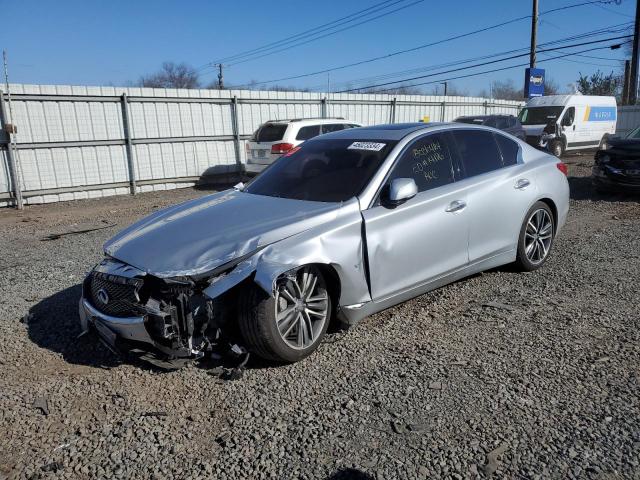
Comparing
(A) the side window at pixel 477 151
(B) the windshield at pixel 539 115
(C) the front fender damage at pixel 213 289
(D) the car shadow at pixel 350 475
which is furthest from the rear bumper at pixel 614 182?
(B) the windshield at pixel 539 115

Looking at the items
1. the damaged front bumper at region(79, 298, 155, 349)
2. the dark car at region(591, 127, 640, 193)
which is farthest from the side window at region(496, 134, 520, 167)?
the dark car at region(591, 127, 640, 193)

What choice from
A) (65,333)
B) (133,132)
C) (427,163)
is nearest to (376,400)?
(427,163)

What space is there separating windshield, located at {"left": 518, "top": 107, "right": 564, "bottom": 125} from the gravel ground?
1691 cm

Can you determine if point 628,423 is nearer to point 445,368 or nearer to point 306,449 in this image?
point 445,368

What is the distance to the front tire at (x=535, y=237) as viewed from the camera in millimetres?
5195

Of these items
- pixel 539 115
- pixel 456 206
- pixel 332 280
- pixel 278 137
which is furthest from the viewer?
pixel 539 115

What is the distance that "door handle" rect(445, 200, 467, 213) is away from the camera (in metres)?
4.35

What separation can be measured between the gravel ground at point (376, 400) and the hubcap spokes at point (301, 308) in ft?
0.68

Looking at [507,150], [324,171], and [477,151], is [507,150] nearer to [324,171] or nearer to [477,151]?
[477,151]

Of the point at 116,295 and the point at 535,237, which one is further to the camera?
the point at 535,237

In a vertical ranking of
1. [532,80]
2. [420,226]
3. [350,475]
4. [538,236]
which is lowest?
[350,475]

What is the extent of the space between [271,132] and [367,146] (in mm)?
9210

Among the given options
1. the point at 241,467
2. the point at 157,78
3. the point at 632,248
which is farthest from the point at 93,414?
the point at 157,78

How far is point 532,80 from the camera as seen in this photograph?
81.8 feet
